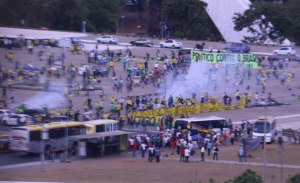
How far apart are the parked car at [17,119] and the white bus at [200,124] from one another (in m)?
7.96

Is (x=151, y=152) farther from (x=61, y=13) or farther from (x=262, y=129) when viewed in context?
(x=61, y=13)

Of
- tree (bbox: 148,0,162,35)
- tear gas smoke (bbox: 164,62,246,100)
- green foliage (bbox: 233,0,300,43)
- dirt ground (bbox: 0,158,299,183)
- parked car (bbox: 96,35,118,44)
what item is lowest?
dirt ground (bbox: 0,158,299,183)

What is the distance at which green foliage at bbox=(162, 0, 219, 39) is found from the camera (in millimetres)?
58469

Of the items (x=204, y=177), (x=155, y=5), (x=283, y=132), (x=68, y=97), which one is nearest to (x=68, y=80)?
(x=68, y=97)

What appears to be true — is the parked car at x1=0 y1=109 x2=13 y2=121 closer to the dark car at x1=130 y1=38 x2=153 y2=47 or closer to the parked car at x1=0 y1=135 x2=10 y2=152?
the parked car at x1=0 y1=135 x2=10 y2=152

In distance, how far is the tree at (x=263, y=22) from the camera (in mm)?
45312

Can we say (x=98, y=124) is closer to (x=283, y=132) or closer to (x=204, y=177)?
(x=204, y=177)

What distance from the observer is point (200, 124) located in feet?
87.3

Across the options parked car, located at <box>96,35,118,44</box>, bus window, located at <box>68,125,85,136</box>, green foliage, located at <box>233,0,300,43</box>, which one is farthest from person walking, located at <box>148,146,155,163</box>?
parked car, located at <box>96,35,118,44</box>

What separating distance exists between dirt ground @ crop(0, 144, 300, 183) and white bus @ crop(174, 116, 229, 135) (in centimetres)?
365

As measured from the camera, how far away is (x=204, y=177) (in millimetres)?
18062

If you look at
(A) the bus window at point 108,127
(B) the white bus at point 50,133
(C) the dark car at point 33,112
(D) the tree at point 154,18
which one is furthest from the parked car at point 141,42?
(B) the white bus at point 50,133

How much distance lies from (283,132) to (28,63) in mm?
19319

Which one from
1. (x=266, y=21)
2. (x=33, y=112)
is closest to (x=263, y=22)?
(x=266, y=21)
